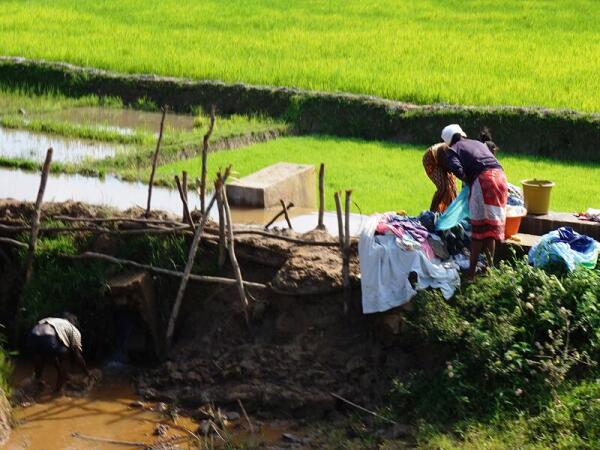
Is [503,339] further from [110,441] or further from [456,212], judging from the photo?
[110,441]

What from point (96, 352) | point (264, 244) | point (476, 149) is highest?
point (476, 149)

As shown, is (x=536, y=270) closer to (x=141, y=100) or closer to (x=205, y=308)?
(x=205, y=308)

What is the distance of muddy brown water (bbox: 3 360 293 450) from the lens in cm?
721

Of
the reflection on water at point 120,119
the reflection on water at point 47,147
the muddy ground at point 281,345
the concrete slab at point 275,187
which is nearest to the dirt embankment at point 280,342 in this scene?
the muddy ground at point 281,345

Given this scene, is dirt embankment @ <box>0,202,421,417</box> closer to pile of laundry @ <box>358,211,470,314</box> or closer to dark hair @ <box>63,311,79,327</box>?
pile of laundry @ <box>358,211,470,314</box>

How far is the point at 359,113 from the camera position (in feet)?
44.0

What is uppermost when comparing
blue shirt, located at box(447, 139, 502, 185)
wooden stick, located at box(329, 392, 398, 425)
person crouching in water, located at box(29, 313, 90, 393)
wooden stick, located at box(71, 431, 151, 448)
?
blue shirt, located at box(447, 139, 502, 185)

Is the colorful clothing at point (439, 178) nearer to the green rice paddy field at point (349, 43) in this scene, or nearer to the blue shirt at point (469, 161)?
the blue shirt at point (469, 161)

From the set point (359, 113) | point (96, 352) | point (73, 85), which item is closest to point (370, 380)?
point (96, 352)

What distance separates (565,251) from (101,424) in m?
3.19

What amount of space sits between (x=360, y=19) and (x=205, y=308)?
12386 millimetres

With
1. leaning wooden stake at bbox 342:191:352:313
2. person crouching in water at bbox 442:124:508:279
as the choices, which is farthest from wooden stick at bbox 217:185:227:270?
person crouching in water at bbox 442:124:508:279

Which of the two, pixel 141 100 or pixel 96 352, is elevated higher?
pixel 141 100

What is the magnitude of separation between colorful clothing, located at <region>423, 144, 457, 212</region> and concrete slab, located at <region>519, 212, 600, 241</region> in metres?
0.63
